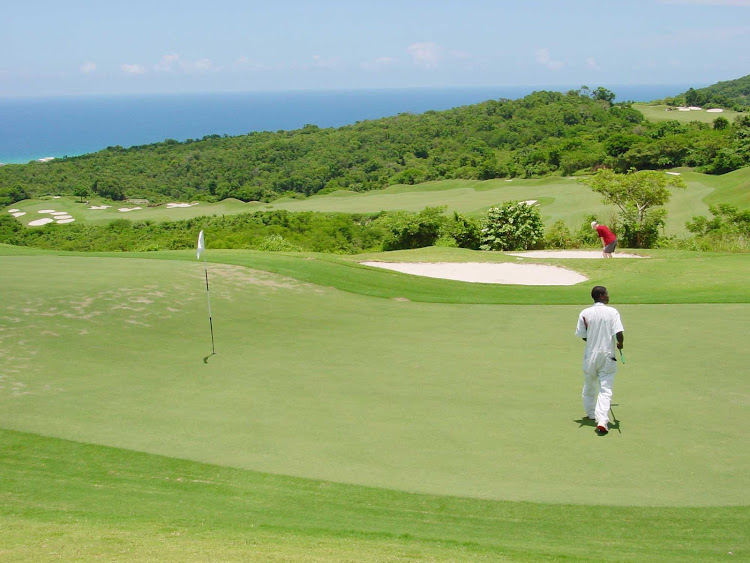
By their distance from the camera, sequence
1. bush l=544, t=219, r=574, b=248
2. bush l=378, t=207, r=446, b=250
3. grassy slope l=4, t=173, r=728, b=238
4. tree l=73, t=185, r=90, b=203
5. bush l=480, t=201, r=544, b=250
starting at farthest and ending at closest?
tree l=73, t=185, r=90, b=203
grassy slope l=4, t=173, r=728, b=238
bush l=378, t=207, r=446, b=250
bush l=544, t=219, r=574, b=248
bush l=480, t=201, r=544, b=250

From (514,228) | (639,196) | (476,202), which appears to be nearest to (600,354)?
(514,228)

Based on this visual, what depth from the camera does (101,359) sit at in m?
12.3

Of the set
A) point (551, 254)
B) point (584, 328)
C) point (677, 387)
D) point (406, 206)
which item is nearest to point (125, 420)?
point (584, 328)

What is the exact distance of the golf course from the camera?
21.9 ft

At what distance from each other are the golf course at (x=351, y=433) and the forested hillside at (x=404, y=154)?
8248 centimetres

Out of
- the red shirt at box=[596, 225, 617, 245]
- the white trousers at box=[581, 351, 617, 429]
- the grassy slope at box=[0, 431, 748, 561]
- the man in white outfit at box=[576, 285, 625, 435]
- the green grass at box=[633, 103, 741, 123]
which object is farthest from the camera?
the green grass at box=[633, 103, 741, 123]

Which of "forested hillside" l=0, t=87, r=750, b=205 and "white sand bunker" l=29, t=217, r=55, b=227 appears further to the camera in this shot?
"forested hillside" l=0, t=87, r=750, b=205

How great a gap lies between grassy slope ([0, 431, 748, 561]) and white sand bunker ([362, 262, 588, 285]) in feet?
59.2

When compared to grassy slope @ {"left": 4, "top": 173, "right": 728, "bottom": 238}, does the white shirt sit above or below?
above

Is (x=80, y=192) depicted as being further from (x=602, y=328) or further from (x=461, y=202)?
(x=602, y=328)

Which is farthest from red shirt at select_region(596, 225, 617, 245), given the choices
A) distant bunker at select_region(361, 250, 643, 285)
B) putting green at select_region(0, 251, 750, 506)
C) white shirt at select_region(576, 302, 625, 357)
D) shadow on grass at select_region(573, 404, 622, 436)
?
shadow on grass at select_region(573, 404, 622, 436)

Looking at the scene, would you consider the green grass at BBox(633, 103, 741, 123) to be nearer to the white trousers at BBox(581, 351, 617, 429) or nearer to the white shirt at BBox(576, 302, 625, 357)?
the white shirt at BBox(576, 302, 625, 357)

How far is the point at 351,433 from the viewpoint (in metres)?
9.31

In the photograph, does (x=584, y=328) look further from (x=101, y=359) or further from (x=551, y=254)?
(x=551, y=254)
